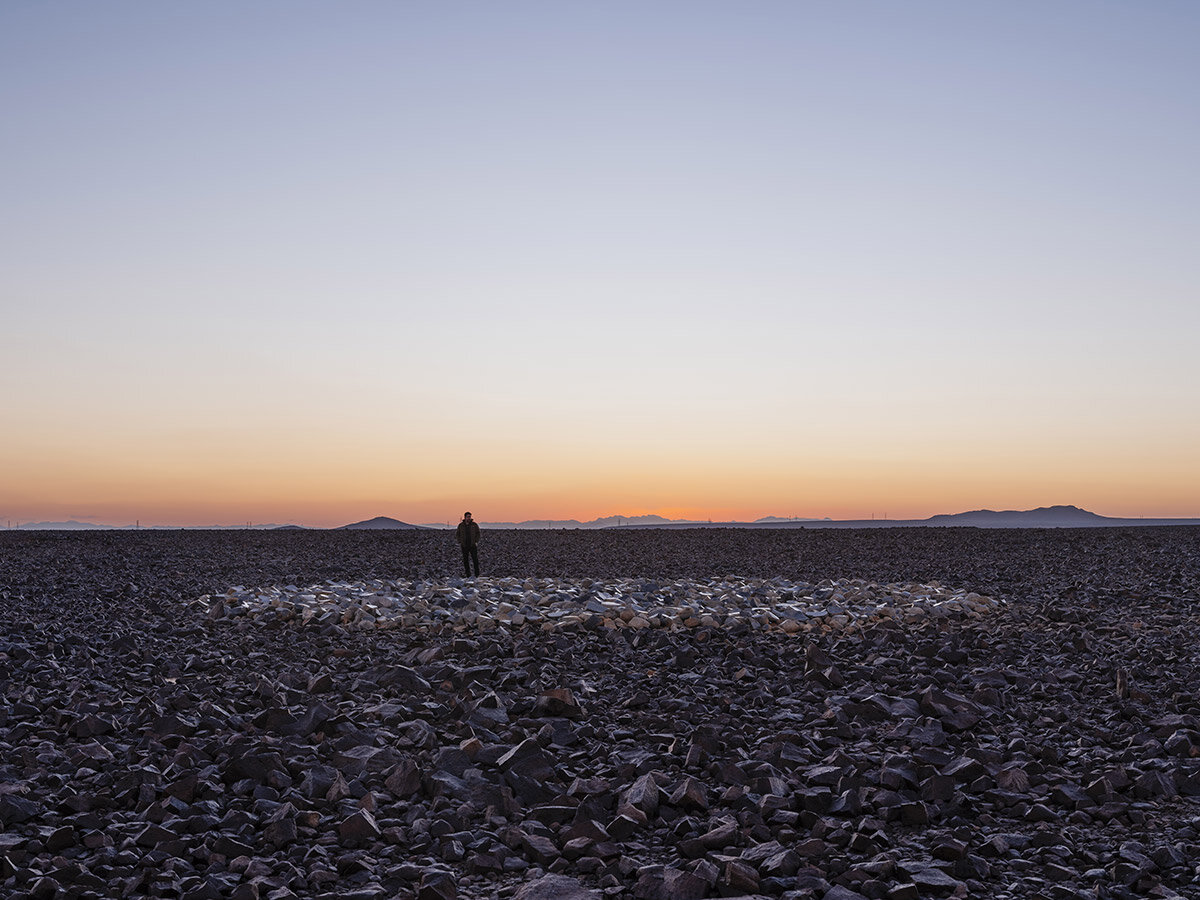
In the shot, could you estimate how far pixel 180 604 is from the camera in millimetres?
18281

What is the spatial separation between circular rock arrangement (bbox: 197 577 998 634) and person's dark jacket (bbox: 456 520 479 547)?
10.9 ft

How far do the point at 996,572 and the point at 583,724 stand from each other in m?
21.6

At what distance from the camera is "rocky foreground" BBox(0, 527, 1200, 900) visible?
5773 mm

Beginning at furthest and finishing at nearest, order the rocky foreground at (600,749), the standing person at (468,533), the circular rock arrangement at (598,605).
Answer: the standing person at (468,533)
the circular rock arrangement at (598,605)
the rocky foreground at (600,749)

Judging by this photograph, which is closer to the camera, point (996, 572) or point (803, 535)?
point (996, 572)

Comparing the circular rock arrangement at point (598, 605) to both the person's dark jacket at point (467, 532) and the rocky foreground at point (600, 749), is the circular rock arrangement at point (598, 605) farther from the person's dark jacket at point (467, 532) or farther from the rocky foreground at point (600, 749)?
the person's dark jacket at point (467, 532)

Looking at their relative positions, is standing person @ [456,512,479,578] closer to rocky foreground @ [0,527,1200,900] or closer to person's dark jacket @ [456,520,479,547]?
person's dark jacket @ [456,520,479,547]

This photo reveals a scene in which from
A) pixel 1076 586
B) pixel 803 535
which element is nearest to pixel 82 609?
pixel 1076 586

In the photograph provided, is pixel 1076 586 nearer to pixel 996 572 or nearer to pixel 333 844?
pixel 996 572

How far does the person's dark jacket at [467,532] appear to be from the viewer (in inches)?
922

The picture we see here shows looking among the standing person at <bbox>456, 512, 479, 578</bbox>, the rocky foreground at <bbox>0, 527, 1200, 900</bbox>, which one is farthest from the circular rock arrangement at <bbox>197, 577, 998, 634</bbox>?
the standing person at <bbox>456, 512, 479, 578</bbox>

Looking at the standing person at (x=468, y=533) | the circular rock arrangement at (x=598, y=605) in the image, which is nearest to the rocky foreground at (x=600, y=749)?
the circular rock arrangement at (x=598, y=605)

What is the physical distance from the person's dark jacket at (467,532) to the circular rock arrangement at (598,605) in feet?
10.9

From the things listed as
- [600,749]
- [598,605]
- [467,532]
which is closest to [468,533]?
[467,532]
